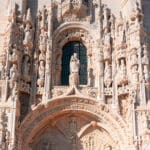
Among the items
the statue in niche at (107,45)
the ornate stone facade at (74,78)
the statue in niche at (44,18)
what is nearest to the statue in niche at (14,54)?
the ornate stone facade at (74,78)

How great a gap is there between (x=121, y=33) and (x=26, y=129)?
4755 mm

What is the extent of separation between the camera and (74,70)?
14.4 m

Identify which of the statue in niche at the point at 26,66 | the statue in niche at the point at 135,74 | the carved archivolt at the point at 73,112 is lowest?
the carved archivolt at the point at 73,112

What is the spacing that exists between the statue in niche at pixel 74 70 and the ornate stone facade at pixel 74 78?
0.11 feet

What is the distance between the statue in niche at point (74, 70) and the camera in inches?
558

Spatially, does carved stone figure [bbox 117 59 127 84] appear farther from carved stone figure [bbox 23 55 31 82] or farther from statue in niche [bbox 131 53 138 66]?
carved stone figure [bbox 23 55 31 82]

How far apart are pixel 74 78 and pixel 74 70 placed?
0.32 metres

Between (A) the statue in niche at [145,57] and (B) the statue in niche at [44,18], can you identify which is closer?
(A) the statue in niche at [145,57]

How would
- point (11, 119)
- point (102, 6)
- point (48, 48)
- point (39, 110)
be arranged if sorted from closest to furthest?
point (11, 119) < point (39, 110) < point (48, 48) < point (102, 6)

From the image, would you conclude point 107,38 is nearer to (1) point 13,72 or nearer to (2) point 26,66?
(2) point 26,66

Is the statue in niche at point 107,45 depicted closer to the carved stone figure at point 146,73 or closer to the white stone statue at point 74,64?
the white stone statue at point 74,64

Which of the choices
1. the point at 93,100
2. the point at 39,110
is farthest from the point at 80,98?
the point at 39,110

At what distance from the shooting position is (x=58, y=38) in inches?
604

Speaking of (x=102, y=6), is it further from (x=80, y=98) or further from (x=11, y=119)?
(x=11, y=119)
